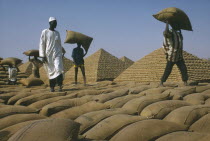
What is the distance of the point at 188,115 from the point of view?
2268 mm

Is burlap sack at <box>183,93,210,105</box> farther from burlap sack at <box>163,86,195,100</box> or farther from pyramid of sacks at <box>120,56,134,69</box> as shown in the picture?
pyramid of sacks at <box>120,56,134,69</box>

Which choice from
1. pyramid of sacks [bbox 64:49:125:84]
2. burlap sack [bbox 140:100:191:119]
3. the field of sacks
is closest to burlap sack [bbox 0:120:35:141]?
the field of sacks

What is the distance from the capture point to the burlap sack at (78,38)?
21.2ft

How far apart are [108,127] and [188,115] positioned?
2.55ft

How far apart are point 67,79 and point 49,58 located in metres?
10.1

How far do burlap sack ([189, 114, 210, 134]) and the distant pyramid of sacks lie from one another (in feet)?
29.6

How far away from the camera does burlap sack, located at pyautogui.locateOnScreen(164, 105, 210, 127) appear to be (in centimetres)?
222

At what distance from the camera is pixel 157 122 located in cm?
191

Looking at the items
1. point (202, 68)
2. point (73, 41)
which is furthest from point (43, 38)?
point (202, 68)

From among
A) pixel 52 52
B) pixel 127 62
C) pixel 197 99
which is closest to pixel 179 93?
pixel 197 99

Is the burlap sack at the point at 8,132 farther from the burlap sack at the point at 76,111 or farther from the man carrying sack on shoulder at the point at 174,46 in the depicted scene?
the man carrying sack on shoulder at the point at 174,46

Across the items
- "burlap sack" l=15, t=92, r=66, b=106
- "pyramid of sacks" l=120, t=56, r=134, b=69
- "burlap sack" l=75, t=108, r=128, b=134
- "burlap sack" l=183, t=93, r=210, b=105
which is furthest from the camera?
"pyramid of sacks" l=120, t=56, r=134, b=69

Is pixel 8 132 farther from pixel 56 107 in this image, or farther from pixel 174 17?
pixel 174 17

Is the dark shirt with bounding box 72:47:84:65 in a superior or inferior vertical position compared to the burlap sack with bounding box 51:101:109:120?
superior
